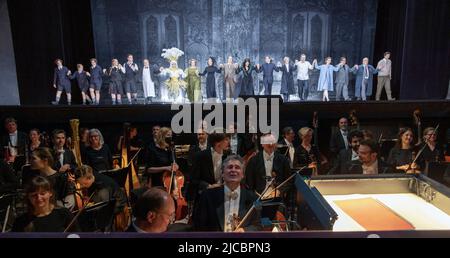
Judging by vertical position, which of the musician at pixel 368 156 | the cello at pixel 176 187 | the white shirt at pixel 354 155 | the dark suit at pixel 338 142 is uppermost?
the musician at pixel 368 156

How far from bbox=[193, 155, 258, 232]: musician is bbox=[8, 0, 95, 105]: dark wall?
39.4 ft

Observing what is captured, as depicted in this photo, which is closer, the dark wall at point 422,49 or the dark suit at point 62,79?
the dark suit at point 62,79

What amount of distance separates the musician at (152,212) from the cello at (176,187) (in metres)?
1.92

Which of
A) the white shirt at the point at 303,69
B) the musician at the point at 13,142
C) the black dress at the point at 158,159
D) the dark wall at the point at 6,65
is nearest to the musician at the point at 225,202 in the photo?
the black dress at the point at 158,159

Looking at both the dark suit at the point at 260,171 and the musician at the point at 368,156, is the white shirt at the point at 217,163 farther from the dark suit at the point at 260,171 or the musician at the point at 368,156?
the musician at the point at 368,156

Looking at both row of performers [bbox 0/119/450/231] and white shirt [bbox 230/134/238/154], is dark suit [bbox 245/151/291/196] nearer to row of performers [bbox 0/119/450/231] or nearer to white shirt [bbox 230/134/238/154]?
row of performers [bbox 0/119/450/231]

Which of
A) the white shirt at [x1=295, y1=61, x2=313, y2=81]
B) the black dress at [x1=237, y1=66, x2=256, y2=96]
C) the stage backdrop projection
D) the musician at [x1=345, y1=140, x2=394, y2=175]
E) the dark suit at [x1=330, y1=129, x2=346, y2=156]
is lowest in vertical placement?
the dark suit at [x1=330, y1=129, x2=346, y2=156]

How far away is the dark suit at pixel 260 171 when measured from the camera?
4164mm

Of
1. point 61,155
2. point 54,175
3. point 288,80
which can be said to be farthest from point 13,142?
point 288,80

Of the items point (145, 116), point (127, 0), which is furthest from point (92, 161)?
point (127, 0)

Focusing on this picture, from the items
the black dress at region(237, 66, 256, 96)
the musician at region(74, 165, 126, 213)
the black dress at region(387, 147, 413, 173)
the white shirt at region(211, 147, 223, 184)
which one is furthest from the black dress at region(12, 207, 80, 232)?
the black dress at region(237, 66, 256, 96)

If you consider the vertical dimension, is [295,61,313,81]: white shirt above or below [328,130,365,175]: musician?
above

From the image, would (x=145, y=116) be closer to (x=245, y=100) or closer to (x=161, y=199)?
(x=245, y=100)

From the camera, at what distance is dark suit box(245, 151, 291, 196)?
4164mm
